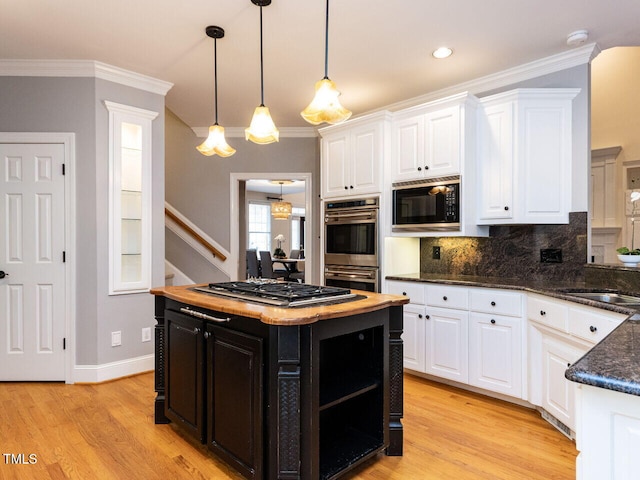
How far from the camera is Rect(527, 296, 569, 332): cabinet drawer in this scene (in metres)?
2.37

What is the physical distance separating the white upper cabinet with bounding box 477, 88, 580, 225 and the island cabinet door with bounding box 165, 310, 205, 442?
7.96 ft

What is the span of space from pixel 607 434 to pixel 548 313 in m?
1.78

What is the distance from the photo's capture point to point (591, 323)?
2.13m

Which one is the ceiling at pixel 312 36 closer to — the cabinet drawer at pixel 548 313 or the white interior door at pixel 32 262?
the white interior door at pixel 32 262

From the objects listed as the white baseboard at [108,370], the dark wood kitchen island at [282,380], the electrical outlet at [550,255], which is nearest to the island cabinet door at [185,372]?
the dark wood kitchen island at [282,380]

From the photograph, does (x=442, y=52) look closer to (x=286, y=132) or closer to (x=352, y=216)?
(x=352, y=216)

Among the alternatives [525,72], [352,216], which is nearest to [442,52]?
[525,72]

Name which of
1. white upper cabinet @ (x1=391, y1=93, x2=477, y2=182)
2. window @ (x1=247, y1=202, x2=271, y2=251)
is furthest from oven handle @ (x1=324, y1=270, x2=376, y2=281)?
window @ (x1=247, y1=202, x2=271, y2=251)

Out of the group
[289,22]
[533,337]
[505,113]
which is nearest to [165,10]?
[289,22]

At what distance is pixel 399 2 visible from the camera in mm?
2365

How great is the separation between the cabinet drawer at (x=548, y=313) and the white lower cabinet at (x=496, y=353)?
0.14m

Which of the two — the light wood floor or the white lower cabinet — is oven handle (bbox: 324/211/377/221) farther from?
the light wood floor

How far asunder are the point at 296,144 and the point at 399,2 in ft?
9.14

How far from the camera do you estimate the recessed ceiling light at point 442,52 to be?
2.94 m
